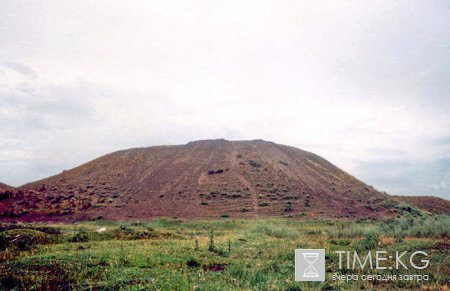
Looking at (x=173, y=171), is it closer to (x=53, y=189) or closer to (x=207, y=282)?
(x=53, y=189)

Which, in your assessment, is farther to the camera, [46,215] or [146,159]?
[146,159]

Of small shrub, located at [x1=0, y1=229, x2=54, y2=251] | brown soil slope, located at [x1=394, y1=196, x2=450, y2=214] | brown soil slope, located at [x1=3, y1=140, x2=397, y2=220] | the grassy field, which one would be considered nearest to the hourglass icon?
the grassy field

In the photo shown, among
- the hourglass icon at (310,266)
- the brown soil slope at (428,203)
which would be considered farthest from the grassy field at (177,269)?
the brown soil slope at (428,203)

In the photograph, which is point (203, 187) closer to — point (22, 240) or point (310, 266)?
point (22, 240)

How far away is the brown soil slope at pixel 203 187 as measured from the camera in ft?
140

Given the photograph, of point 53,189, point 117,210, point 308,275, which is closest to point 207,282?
point 308,275

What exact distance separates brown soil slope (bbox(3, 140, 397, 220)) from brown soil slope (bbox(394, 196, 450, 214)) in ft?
39.3

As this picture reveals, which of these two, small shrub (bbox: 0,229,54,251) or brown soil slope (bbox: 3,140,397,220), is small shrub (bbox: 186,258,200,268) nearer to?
small shrub (bbox: 0,229,54,251)

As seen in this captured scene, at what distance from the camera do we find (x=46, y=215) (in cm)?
4078

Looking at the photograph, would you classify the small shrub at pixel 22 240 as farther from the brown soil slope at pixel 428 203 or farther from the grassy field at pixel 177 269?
the brown soil slope at pixel 428 203

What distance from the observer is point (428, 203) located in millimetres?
65500

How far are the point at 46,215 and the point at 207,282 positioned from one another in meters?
39.7

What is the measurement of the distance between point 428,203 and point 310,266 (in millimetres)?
68462

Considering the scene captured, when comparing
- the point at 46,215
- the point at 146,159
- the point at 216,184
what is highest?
the point at 146,159
